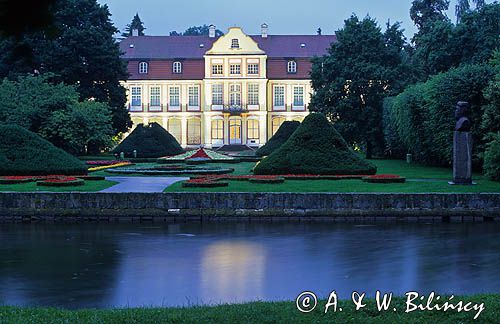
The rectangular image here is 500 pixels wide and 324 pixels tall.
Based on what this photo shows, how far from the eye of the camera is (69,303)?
1011cm

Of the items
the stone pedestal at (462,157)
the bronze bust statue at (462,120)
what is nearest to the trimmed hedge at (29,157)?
the stone pedestal at (462,157)

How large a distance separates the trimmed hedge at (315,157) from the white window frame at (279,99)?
42.7 metres

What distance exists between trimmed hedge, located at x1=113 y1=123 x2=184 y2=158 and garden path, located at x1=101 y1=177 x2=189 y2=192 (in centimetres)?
1570

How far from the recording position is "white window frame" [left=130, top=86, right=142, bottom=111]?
230 feet

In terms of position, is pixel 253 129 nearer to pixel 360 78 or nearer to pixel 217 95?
pixel 217 95

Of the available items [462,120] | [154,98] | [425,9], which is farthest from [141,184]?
[154,98]

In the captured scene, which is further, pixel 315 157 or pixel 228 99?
pixel 228 99

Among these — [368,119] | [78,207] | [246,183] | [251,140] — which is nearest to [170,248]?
[78,207]

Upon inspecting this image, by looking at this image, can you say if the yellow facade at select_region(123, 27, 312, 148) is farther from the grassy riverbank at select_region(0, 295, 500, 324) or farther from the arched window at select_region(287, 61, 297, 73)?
the grassy riverbank at select_region(0, 295, 500, 324)

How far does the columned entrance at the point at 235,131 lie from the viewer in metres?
69.6

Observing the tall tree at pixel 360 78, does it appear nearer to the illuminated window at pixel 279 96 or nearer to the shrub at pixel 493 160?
the shrub at pixel 493 160

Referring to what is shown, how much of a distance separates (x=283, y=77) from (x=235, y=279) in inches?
2265

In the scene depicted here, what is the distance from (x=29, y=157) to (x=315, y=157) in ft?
30.9

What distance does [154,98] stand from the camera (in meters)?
70.2
